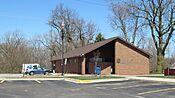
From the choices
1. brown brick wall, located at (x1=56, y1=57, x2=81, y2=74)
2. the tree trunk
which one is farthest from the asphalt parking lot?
the tree trunk

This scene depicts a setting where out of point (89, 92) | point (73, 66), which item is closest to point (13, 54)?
point (73, 66)

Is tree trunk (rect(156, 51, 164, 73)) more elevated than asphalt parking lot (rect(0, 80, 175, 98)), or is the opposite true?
tree trunk (rect(156, 51, 164, 73))

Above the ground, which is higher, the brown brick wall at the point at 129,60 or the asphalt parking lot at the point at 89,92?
the brown brick wall at the point at 129,60

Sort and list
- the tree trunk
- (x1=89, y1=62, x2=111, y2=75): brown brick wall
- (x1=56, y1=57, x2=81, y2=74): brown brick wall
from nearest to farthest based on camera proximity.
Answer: (x1=89, y1=62, x2=111, y2=75): brown brick wall, (x1=56, y1=57, x2=81, y2=74): brown brick wall, the tree trunk

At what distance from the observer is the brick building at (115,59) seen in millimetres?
50062

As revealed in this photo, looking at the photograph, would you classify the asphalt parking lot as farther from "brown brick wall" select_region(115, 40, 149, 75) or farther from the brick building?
"brown brick wall" select_region(115, 40, 149, 75)

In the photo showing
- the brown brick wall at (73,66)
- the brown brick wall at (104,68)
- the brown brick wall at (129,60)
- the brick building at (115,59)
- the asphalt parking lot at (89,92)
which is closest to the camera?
the asphalt parking lot at (89,92)

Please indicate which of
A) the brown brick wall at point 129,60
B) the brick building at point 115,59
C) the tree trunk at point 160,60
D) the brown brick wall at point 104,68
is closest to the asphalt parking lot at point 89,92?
the brick building at point 115,59

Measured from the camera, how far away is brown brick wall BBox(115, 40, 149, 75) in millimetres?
50219

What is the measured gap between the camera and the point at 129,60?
167ft

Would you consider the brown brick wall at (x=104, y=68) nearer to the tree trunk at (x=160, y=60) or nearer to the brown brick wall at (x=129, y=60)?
the brown brick wall at (x=129, y=60)

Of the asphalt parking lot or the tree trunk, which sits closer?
the asphalt parking lot

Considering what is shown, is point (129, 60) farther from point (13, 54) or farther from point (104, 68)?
point (13, 54)

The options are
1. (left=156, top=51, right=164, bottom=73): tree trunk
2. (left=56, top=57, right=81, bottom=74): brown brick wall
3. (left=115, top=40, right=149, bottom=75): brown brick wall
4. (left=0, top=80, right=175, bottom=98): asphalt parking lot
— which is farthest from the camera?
(left=156, top=51, right=164, bottom=73): tree trunk
